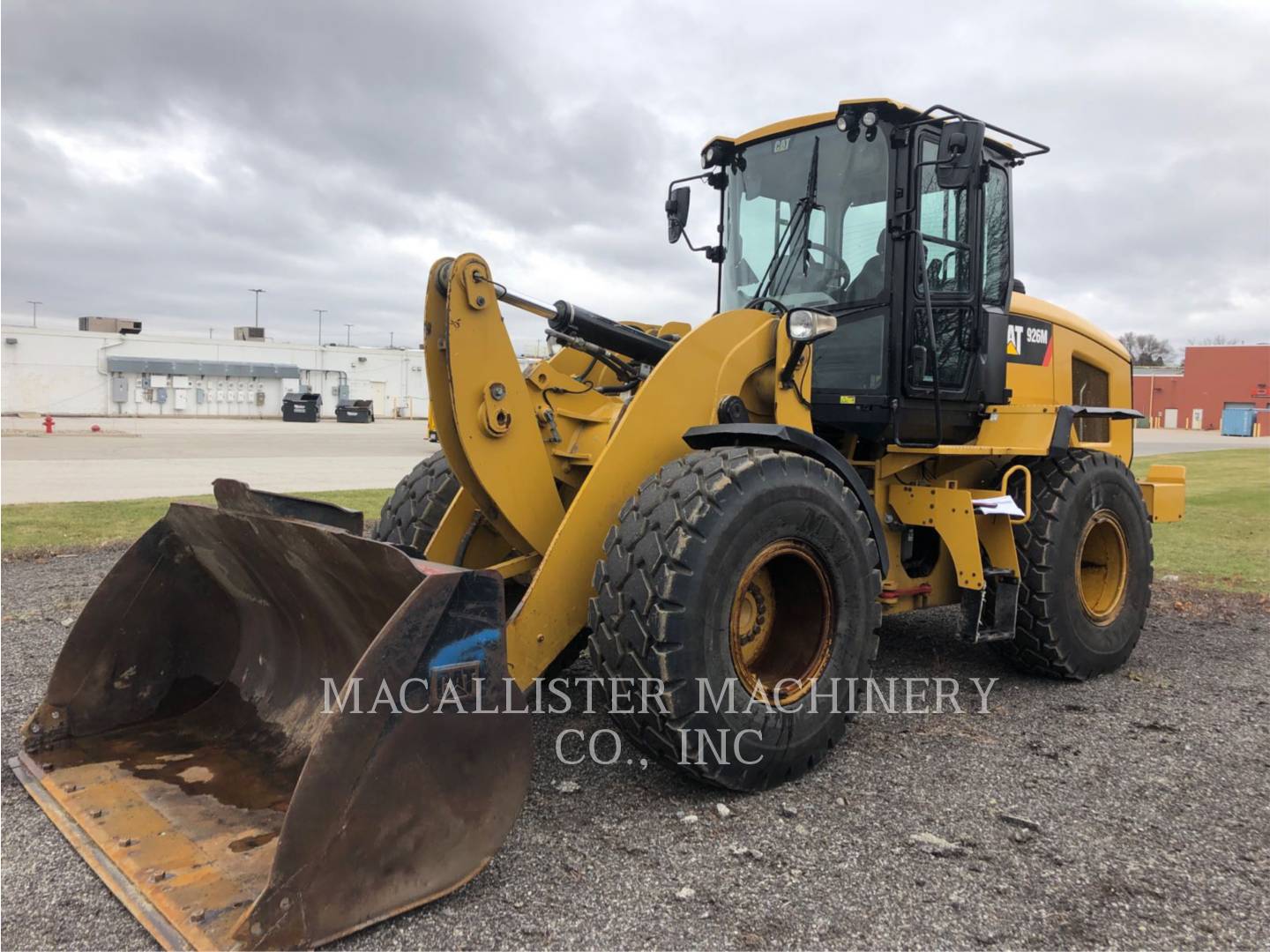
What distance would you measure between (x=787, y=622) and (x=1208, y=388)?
65131 mm

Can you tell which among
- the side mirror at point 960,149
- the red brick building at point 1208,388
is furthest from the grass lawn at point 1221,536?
the red brick building at point 1208,388

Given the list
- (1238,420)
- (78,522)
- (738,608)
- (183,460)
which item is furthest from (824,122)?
(1238,420)

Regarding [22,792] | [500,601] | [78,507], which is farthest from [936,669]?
[78,507]

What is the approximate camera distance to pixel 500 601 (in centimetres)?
293

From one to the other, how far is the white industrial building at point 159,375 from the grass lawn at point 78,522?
41437 millimetres

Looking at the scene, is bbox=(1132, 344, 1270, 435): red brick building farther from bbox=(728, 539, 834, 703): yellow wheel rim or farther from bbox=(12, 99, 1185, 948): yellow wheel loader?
bbox=(728, 539, 834, 703): yellow wheel rim

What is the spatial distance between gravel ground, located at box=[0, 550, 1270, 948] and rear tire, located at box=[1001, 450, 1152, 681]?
0.48 meters

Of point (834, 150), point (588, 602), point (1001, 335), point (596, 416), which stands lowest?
point (588, 602)

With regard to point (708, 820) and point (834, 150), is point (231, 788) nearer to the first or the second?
point (708, 820)

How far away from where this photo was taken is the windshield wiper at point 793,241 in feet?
15.8

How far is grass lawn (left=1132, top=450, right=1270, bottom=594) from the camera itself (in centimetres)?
892

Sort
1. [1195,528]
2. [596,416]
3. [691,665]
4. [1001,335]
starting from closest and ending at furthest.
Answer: [691,665] → [596,416] → [1001,335] → [1195,528]

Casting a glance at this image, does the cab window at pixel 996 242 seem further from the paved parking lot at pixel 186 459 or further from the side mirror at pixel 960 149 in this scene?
the paved parking lot at pixel 186 459

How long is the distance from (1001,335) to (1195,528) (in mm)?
8954
